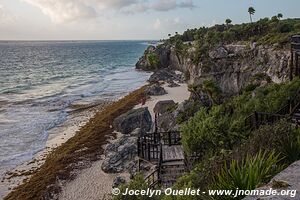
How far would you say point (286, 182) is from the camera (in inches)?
307

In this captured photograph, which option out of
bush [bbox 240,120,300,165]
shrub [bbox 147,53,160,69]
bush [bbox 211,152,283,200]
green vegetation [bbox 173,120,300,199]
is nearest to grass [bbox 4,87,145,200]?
green vegetation [bbox 173,120,300,199]

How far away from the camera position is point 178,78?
67062mm

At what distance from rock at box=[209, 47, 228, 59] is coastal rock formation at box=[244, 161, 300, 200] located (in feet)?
110

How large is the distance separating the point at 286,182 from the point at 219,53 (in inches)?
1386

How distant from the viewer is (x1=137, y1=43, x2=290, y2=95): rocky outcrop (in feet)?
99.6

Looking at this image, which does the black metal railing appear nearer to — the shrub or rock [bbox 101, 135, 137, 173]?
rock [bbox 101, 135, 137, 173]

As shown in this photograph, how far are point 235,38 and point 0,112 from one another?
1386 inches

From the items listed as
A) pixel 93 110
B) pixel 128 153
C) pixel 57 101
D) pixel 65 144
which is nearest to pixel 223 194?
pixel 128 153

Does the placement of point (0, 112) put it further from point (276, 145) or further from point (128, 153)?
point (276, 145)

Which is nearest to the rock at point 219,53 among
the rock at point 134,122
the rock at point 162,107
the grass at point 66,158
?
the rock at point 162,107

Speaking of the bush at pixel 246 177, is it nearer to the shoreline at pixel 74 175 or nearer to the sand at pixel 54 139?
the shoreline at pixel 74 175

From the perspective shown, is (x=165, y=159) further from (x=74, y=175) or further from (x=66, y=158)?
(x=66, y=158)

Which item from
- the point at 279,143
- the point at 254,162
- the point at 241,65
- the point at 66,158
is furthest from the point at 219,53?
the point at 254,162

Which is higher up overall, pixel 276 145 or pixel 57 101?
pixel 276 145
